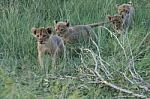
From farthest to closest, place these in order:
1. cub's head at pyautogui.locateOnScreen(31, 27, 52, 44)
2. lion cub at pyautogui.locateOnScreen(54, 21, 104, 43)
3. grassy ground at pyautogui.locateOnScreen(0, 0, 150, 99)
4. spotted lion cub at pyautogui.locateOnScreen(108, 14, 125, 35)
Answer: spotted lion cub at pyautogui.locateOnScreen(108, 14, 125, 35) → lion cub at pyautogui.locateOnScreen(54, 21, 104, 43) → cub's head at pyautogui.locateOnScreen(31, 27, 52, 44) → grassy ground at pyautogui.locateOnScreen(0, 0, 150, 99)

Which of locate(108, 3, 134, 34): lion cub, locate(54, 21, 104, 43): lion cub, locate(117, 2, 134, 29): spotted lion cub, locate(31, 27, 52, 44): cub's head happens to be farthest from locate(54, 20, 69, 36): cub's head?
locate(117, 2, 134, 29): spotted lion cub

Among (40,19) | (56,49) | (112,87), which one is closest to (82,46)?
(56,49)

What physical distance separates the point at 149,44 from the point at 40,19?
1996 mm

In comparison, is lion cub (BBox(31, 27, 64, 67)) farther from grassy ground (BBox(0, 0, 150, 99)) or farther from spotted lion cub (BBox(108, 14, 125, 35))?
spotted lion cub (BBox(108, 14, 125, 35))

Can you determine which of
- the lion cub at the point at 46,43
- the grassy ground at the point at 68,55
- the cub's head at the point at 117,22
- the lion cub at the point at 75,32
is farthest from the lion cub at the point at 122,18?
the lion cub at the point at 46,43

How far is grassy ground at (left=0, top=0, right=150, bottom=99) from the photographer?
21.5 ft

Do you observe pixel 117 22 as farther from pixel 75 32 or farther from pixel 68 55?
pixel 68 55

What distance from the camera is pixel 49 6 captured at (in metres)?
9.72

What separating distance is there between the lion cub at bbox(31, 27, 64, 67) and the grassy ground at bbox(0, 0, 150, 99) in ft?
0.56

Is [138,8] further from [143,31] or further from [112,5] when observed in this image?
[143,31]

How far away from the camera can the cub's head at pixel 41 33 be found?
782 cm

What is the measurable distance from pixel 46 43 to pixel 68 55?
1.21 feet

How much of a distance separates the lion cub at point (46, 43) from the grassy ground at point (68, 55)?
172mm

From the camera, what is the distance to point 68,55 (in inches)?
319
